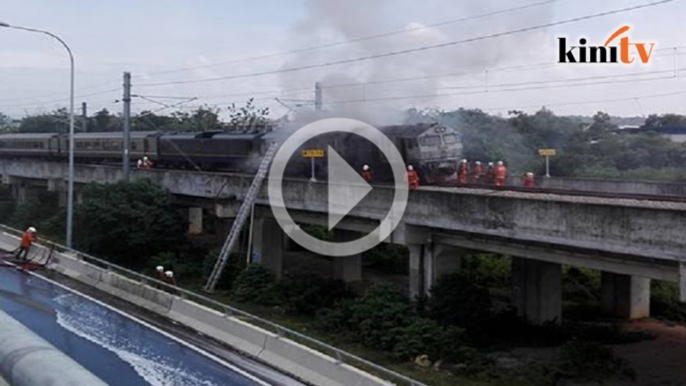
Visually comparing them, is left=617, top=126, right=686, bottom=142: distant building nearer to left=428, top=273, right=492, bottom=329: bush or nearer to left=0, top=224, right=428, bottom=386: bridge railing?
left=428, top=273, right=492, bottom=329: bush

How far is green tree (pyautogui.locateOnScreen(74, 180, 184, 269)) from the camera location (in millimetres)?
33625

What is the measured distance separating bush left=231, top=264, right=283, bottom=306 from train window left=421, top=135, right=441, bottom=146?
7.28 meters

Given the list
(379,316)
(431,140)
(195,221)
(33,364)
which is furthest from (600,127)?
(33,364)

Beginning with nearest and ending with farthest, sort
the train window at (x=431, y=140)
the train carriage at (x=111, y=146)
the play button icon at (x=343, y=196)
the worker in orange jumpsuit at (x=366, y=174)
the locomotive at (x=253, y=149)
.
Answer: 1. the play button icon at (x=343, y=196)
2. the worker in orange jumpsuit at (x=366, y=174)
3. the train window at (x=431, y=140)
4. the locomotive at (x=253, y=149)
5. the train carriage at (x=111, y=146)

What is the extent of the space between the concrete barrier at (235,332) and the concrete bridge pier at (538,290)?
370 inches

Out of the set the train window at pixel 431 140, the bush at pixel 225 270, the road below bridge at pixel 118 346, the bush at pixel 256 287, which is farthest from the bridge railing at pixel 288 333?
the train window at pixel 431 140

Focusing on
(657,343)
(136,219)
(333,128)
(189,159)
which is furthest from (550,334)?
(189,159)

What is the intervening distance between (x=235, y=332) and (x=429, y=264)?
20.3 ft

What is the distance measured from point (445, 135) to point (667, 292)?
10547 millimetres

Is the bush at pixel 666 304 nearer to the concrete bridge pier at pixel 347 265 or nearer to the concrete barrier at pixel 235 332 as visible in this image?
the concrete bridge pier at pixel 347 265

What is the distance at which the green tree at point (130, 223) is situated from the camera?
33.6m

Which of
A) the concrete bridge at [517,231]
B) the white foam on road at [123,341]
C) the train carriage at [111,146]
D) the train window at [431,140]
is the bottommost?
the white foam on road at [123,341]

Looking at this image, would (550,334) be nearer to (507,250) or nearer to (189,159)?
(507,250)

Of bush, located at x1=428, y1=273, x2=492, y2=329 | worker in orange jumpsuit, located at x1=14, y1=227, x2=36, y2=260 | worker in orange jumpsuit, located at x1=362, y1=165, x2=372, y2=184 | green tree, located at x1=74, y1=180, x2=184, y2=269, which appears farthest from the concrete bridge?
worker in orange jumpsuit, located at x1=14, y1=227, x2=36, y2=260
